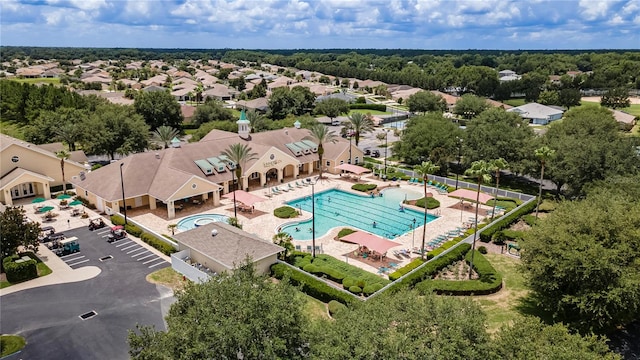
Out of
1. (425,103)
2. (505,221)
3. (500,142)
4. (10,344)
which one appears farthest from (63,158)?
(425,103)

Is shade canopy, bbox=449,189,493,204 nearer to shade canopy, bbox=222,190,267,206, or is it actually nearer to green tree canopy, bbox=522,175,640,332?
green tree canopy, bbox=522,175,640,332

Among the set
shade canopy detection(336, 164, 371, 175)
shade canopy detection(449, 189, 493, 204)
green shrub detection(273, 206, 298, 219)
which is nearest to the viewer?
green shrub detection(273, 206, 298, 219)

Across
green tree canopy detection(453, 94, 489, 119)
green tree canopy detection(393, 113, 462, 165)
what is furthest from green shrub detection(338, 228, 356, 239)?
green tree canopy detection(453, 94, 489, 119)

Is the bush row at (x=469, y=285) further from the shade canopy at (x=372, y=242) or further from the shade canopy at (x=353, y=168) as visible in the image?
the shade canopy at (x=353, y=168)

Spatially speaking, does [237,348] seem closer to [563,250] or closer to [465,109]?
[563,250]

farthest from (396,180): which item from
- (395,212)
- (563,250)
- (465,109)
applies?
(465,109)

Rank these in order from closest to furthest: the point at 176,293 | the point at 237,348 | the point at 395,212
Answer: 1. the point at 237,348
2. the point at 176,293
3. the point at 395,212

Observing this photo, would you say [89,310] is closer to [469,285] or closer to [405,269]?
[405,269]
